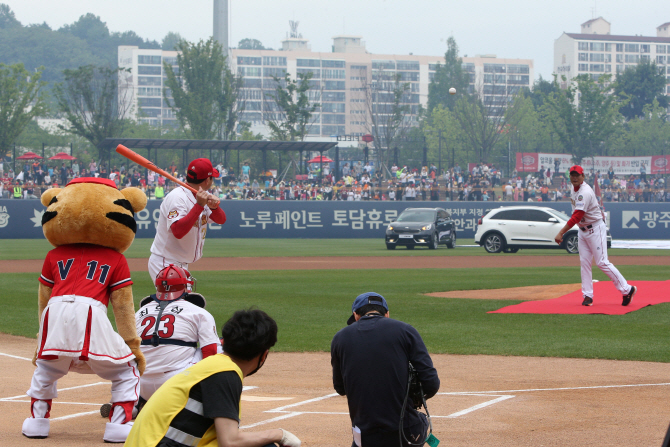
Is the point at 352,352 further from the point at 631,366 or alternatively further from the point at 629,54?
the point at 629,54

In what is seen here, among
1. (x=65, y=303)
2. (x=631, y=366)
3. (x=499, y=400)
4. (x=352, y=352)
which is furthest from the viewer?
(x=631, y=366)

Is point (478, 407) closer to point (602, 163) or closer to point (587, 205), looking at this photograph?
point (587, 205)

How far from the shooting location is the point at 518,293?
1581cm

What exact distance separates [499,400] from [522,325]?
483 centimetres

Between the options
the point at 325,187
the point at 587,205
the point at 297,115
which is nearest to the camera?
the point at 587,205

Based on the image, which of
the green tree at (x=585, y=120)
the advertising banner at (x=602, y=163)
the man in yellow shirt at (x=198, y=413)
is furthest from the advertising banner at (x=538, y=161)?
the man in yellow shirt at (x=198, y=413)

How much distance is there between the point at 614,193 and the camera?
4600 cm

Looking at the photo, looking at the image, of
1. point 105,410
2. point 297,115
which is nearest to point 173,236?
point 105,410

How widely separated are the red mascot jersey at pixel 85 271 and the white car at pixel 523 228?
82.4 feet

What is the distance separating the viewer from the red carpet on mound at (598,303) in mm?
12859

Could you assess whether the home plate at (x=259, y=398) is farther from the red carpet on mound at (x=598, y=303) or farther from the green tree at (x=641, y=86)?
the green tree at (x=641, y=86)

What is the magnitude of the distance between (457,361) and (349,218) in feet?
103

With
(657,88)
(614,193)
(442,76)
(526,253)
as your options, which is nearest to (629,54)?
(442,76)

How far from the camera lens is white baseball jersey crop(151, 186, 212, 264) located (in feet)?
22.8
